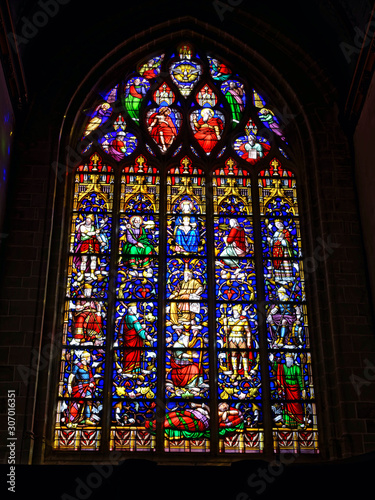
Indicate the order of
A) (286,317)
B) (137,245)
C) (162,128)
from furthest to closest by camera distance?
1. (162,128)
2. (137,245)
3. (286,317)

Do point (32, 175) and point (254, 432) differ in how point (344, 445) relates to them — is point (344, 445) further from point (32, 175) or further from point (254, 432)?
point (32, 175)

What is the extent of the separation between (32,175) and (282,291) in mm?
3764

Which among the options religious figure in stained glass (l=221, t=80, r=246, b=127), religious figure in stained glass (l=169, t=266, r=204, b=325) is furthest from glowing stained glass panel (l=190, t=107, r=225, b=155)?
religious figure in stained glass (l=169, t=266, r=204, b=325)

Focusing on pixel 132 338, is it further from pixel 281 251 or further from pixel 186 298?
pixel 281 251

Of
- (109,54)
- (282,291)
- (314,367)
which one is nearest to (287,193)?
(282,291)

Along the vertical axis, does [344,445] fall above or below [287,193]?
below

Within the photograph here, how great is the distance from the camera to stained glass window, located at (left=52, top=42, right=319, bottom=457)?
9.53 meters

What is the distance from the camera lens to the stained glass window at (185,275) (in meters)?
9.53

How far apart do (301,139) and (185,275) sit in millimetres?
2731

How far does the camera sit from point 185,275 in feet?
34.4

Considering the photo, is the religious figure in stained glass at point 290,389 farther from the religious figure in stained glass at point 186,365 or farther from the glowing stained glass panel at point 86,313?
the glowing stained glass panel at point 86,313

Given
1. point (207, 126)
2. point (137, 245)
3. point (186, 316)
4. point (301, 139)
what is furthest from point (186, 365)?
point (207, 126)

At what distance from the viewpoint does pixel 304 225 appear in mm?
10891

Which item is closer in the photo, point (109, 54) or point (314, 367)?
point (314, 367)
